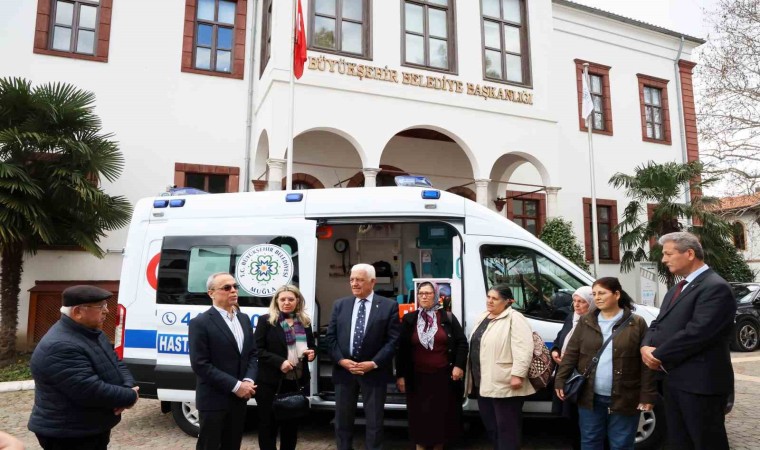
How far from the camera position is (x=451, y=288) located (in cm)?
A: 513

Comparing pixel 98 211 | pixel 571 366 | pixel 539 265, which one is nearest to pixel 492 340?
pixel 571 366

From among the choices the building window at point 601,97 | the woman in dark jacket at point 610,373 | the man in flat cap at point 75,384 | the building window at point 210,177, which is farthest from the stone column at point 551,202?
the man in flat cap at point 75,384

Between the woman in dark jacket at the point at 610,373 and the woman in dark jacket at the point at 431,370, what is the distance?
97 cm

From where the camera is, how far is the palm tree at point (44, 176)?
8023 mm

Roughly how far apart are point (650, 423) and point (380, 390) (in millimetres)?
2613

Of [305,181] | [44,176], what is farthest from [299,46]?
[44,176]

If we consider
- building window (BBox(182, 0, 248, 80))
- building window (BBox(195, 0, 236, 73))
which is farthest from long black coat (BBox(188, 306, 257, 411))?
building window (BBox(195, 0, 236, 73))

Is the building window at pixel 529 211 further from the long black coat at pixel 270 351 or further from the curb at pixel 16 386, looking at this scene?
the curb at pixel 16 386

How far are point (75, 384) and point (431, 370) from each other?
2.81 meters

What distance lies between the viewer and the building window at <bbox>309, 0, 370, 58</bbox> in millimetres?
10367

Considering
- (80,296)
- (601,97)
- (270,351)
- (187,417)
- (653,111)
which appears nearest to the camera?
(80,296)

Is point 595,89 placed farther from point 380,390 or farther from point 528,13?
point 380,390

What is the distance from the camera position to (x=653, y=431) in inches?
185

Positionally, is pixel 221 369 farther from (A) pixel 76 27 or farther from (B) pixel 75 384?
(A) pixel 76 27
